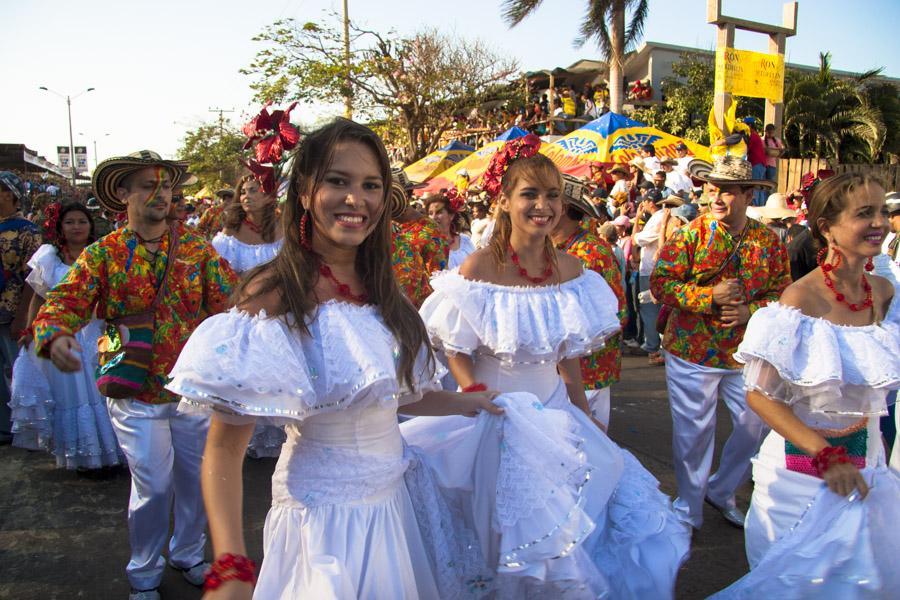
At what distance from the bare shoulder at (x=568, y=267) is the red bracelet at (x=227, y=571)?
222cm

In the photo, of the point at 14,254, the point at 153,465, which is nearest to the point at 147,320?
the point at 153,465

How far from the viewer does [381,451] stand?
2180mm

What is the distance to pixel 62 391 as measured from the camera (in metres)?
5.59

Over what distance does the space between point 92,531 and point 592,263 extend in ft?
11.5

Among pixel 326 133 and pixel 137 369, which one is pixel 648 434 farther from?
pixel 326 133

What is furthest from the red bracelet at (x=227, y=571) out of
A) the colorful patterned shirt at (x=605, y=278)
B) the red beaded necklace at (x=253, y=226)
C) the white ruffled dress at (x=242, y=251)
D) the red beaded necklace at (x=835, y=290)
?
the red beaded necklace at (x=253, y=226)

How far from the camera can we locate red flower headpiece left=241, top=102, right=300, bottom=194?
2393 millimetres

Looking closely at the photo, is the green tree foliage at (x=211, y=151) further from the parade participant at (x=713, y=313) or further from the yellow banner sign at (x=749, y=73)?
the parade participant at (x=713, y=313)

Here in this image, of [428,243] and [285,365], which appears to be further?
[428,243]

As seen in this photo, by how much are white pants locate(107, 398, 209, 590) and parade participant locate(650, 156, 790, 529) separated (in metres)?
2.74

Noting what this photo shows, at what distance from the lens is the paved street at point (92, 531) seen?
3.85 m

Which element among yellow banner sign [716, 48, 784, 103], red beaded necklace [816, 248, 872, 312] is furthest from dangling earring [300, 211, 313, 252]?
yellow banner sign [716, 48, 784, 103]

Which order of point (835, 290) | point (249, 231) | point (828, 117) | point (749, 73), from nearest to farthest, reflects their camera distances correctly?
point (835, 290)
point (249, 231)
point (749, 73)
point (828, 117)

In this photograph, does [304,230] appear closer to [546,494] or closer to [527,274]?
[546,494]
